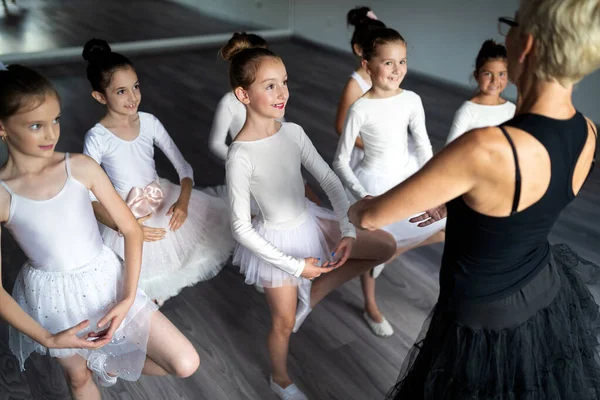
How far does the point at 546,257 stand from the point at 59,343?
1303 mm

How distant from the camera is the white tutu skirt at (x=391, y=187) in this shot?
2.09 m

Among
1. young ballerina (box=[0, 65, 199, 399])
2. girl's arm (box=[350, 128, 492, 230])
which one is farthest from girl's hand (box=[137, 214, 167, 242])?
girl's arm (box=[350, 128, 492, 230])

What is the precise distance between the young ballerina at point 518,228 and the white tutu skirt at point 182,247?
1.04 m

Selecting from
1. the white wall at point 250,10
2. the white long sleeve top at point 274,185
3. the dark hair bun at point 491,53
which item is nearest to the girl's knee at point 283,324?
the white long sleeve top at point 274,185

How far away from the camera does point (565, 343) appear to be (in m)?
1.33

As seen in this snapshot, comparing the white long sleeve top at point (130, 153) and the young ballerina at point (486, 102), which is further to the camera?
the young ballerina at point (486, 102)

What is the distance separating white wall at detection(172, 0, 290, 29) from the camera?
6043 mm

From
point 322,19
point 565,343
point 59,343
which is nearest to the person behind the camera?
point 565,343

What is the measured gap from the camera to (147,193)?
2.20 m

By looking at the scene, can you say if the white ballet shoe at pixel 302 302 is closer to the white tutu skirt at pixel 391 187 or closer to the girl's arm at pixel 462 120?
the white tutu skirt at pixel 391 187

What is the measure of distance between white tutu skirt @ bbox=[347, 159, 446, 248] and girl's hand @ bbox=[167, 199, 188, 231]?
68cm

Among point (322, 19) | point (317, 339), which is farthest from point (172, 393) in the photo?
point (322, 19)

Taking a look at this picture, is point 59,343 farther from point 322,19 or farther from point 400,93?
point 322,19

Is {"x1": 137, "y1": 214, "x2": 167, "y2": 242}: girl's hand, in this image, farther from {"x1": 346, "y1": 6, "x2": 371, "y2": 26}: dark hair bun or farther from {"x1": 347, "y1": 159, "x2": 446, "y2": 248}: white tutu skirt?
{"x1": 346, "y1": 6, "x2": 371, "y2": 26}: dark hair bun
